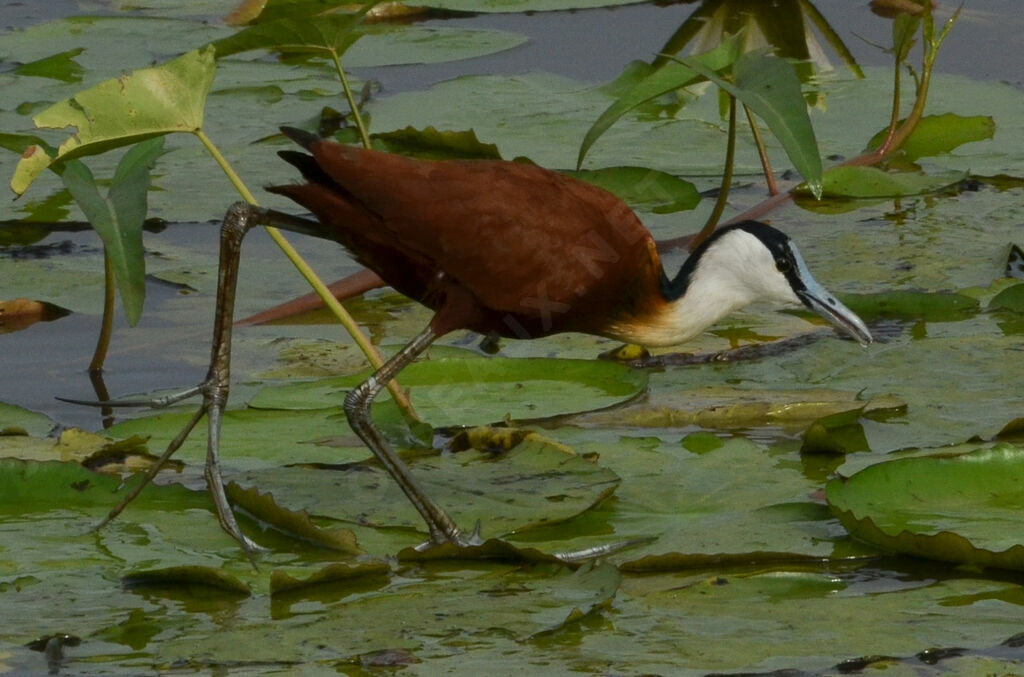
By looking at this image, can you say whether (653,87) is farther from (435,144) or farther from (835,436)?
(435,144)

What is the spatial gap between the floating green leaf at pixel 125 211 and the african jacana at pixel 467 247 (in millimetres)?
277

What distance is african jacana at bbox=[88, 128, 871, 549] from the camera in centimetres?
366

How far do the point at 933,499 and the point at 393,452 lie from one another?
1.11 meters

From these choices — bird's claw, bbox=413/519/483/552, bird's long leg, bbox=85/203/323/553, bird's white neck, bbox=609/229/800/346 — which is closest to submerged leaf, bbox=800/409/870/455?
bird's white neck, bbox=609/229/800/346

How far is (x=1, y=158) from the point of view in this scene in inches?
245

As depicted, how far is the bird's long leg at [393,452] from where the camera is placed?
3385 mm

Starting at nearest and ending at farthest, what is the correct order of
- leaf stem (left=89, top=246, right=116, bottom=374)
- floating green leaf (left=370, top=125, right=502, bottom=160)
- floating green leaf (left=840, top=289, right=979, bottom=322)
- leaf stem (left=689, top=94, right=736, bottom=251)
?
1. leaf stem (left=89, top=246, right=116, bottom=374)
2. floating green leaf (left=840, top=289, right=979, bottom=322)
3. leaf stem (left=689, top=94, right=736, bottom=251)
4. floating green leaf (left=370, top=125, right=502, bottom=160)

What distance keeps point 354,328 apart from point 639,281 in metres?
0.67

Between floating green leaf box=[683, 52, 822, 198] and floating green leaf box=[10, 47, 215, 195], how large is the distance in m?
1.14

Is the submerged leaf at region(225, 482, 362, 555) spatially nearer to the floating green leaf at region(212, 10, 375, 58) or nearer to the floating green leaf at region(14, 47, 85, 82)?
the floating green leaf at region(212, 10, 375, 58)

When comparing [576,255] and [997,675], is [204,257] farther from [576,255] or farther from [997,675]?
[997,675]

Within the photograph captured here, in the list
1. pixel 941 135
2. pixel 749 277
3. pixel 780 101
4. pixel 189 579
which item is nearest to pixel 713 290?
pixel 749 277

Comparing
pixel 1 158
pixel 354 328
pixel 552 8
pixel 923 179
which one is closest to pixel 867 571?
pixel 354 328

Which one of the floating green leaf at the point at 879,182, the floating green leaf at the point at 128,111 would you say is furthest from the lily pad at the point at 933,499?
the floating green leaf at the point at 879,182
